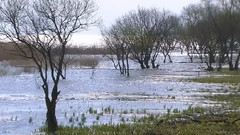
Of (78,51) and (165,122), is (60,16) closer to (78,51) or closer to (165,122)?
(165,122)

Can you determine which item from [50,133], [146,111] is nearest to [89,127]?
[50,133]

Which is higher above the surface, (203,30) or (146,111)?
(203,30)

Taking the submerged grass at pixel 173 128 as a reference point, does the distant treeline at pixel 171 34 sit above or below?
above

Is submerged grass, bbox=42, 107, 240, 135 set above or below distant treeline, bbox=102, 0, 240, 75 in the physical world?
below

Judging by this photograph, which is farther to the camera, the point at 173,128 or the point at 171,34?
the point at 171,34

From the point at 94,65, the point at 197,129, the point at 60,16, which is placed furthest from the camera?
the point at 94,65

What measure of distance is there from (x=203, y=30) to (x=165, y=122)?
61.6 metres

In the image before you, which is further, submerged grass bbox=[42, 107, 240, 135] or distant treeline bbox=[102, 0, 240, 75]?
distant treeline bbox=[102, 0, 240, 75]

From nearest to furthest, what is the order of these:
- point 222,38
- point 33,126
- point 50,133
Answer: point 50,133 < point 33,126 < point 222,38

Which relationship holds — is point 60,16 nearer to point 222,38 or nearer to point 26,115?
point 26,115

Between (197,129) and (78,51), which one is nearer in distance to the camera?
(197,129)

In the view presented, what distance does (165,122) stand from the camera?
1536 cm

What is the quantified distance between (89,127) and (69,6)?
1290cm

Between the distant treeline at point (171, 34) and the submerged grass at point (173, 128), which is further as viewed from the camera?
the distant treeline at point (171, 34)
